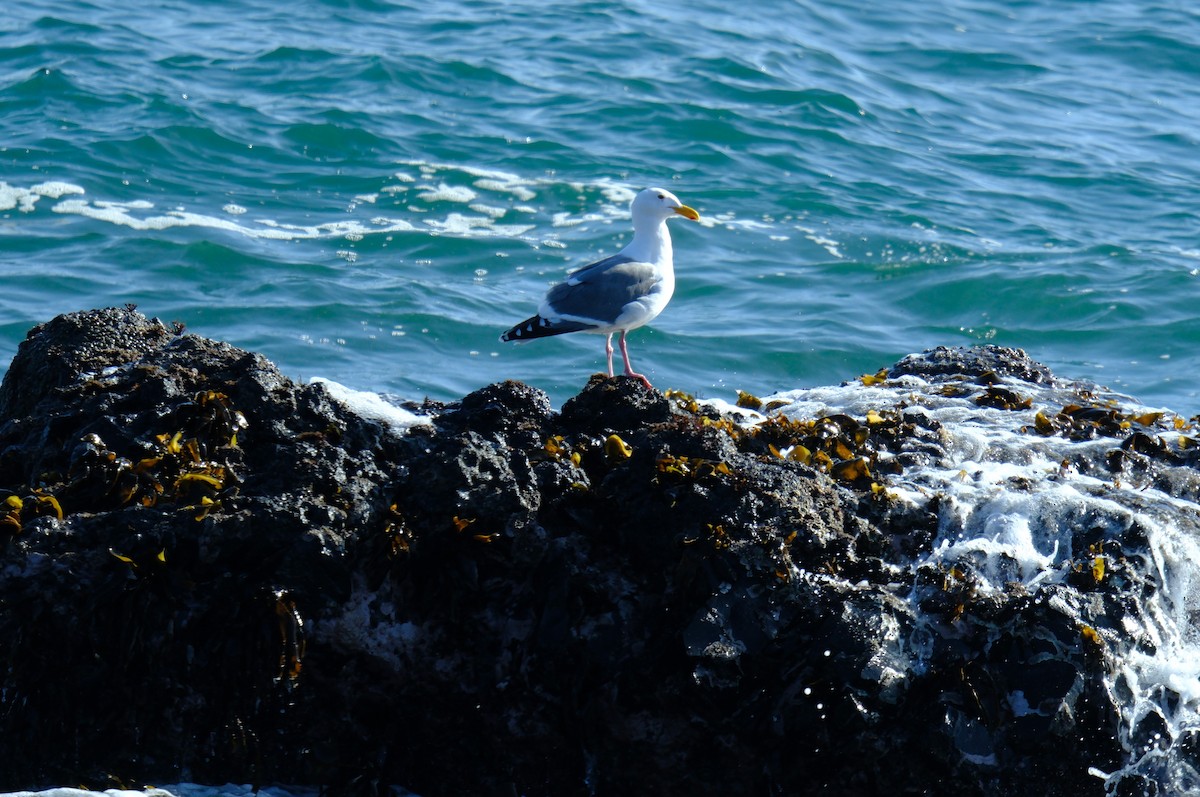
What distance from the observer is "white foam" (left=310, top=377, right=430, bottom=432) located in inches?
187

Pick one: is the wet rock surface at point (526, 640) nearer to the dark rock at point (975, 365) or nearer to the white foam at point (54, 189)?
the dark rock at point (975, 365)

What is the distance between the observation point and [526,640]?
12.8 feet

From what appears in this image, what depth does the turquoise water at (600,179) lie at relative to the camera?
9945 mm

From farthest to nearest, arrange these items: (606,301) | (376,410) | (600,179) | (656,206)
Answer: (600,179), (656,206), (606,301), (376,410)

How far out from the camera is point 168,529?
12.7 ft

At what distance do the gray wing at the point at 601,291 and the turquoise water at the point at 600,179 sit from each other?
2.02m

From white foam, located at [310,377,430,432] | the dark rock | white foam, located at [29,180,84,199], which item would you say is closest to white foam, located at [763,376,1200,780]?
the dark rock

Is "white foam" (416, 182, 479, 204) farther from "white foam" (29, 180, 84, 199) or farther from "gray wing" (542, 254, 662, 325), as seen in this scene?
"gray wing" (542, 254, 662, 325)

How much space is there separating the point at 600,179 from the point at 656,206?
A: 18.6ft

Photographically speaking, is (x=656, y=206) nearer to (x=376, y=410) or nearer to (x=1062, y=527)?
(x=376, y=410)

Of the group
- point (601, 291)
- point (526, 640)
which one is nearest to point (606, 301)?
point (601, 291)

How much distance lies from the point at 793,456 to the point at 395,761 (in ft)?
5.63

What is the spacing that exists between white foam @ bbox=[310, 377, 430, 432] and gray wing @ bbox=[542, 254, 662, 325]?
1.56 meters

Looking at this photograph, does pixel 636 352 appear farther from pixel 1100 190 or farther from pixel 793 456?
pixel 1100 190
